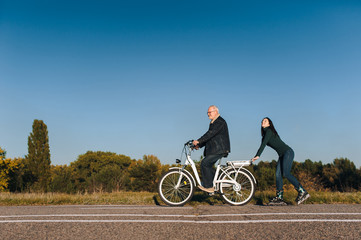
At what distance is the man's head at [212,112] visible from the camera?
263 inches

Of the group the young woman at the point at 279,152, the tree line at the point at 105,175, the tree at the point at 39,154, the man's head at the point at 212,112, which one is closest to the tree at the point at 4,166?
the tree line at the point at 105,175

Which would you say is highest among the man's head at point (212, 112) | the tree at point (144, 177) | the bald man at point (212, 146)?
the man's head at point (212, 112)

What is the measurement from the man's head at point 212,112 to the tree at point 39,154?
31954 mm

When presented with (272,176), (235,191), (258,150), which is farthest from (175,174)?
(272,176)

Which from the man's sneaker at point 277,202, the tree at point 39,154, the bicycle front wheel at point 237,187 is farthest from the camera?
the tree at point 39,154

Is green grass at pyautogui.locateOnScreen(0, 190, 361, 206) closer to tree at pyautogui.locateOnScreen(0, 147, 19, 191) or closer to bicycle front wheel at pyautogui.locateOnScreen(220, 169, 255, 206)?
bicycle front wheel at pyautogui.locateOnScreen(220, 169, 255, 206)

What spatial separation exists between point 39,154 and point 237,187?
3367 centimetres

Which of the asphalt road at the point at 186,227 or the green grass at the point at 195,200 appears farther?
the green grass at the point at 195,200

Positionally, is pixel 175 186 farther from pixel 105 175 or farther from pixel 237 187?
pixel 105 175

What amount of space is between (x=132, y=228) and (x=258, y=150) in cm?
406

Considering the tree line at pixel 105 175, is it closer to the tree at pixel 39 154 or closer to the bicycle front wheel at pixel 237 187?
the tree at pixel 39 154

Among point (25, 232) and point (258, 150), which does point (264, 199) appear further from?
point (25, 232)

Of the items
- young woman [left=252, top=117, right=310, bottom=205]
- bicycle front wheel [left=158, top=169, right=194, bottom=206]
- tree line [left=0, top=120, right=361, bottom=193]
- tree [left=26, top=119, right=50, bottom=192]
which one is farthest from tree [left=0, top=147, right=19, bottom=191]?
young woman [left=252, top=117, right=310, bottom=205]

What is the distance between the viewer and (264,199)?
6.99m
